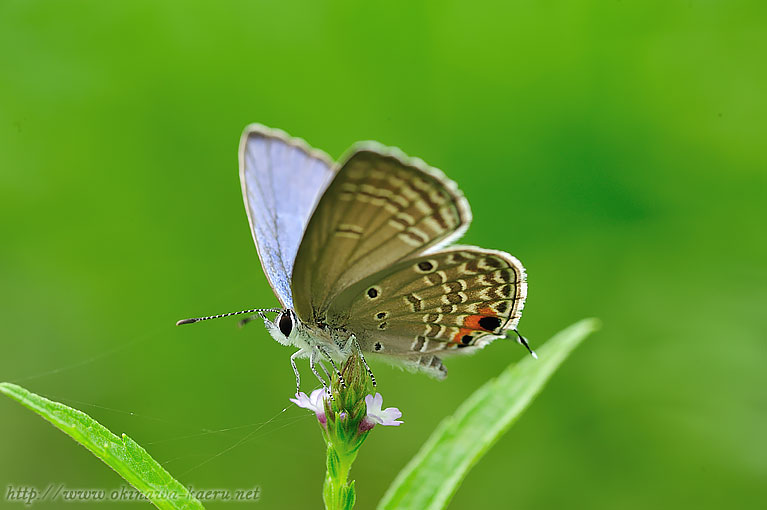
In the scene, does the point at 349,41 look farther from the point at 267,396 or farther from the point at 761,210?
the point at 761,210

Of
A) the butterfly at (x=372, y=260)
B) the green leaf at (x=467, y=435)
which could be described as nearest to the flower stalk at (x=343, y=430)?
the green leaf at (x=467, y=435)

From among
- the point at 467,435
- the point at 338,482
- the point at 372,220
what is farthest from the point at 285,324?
the point at 467,435

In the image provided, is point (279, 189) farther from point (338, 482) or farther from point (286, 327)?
point (338, 482)

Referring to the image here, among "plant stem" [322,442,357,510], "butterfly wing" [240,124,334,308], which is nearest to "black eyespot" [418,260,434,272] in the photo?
"butterfly wing" [240,124,334,308]

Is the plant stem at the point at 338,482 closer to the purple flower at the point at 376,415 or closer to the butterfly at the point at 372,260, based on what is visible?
the purple flower at the point at 376,415

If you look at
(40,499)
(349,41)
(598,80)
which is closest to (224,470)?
(40,499)

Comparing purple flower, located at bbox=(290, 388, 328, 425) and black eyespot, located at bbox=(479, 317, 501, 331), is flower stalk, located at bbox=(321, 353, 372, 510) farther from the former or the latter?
black eyespot, located at bbox=(479, 317, 501, 331)

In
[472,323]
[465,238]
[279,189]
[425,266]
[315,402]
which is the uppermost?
[279,189]
